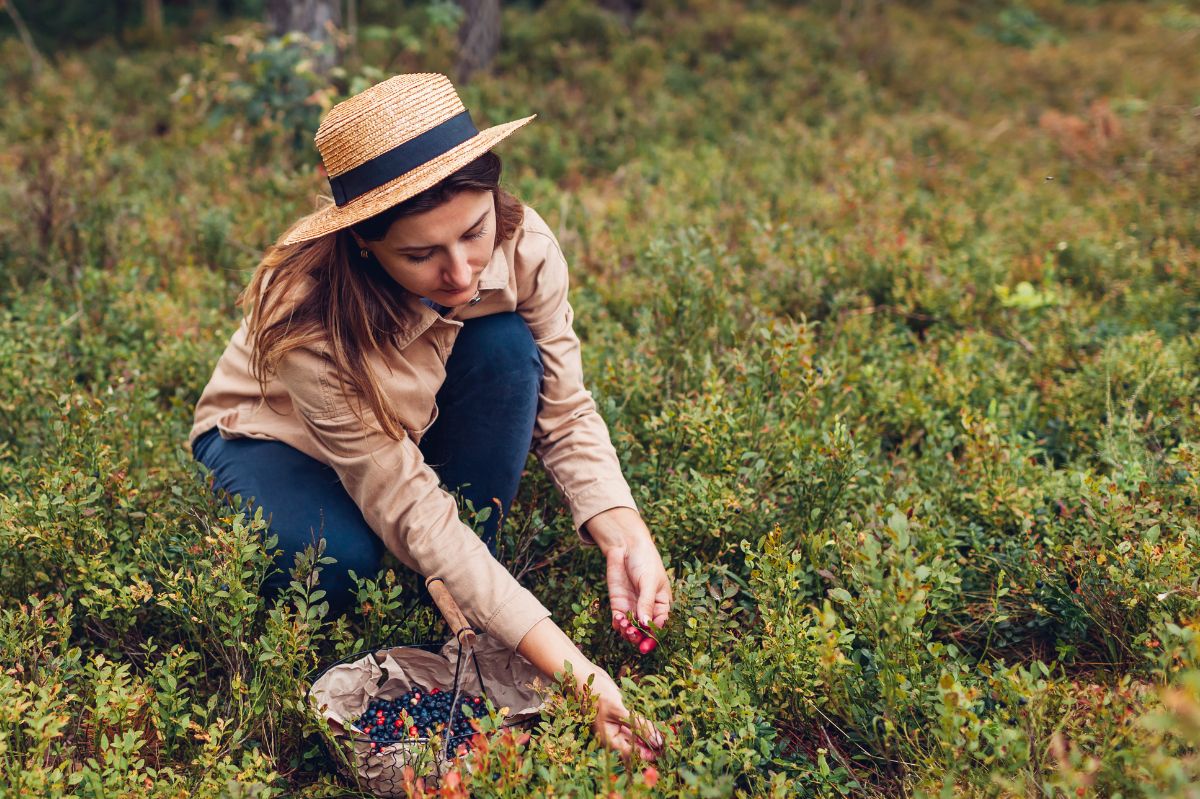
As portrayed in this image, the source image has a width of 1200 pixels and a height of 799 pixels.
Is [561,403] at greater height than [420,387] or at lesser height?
lesser

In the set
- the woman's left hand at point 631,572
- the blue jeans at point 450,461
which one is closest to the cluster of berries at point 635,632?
the woman's left hand at point 631,572

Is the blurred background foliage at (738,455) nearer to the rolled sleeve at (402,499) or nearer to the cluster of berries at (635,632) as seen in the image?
the cluster of berries at (635,632)

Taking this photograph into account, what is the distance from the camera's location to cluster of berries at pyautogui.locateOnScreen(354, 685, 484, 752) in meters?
2.28

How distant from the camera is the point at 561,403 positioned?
2.88 m

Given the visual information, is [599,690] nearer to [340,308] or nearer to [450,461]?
[450,461]

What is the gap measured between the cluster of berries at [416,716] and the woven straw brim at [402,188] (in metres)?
1.16

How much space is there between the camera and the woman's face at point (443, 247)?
2242 mm

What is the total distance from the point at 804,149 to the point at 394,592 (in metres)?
5.23

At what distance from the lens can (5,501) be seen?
260 cm

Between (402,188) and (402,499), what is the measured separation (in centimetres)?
80

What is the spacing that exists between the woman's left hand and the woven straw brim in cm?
103

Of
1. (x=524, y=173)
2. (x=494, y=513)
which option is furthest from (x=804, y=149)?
(x=494, y=513)

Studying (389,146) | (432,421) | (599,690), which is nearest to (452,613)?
(599,690)

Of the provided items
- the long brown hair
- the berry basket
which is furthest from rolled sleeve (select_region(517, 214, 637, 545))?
the berry basket
